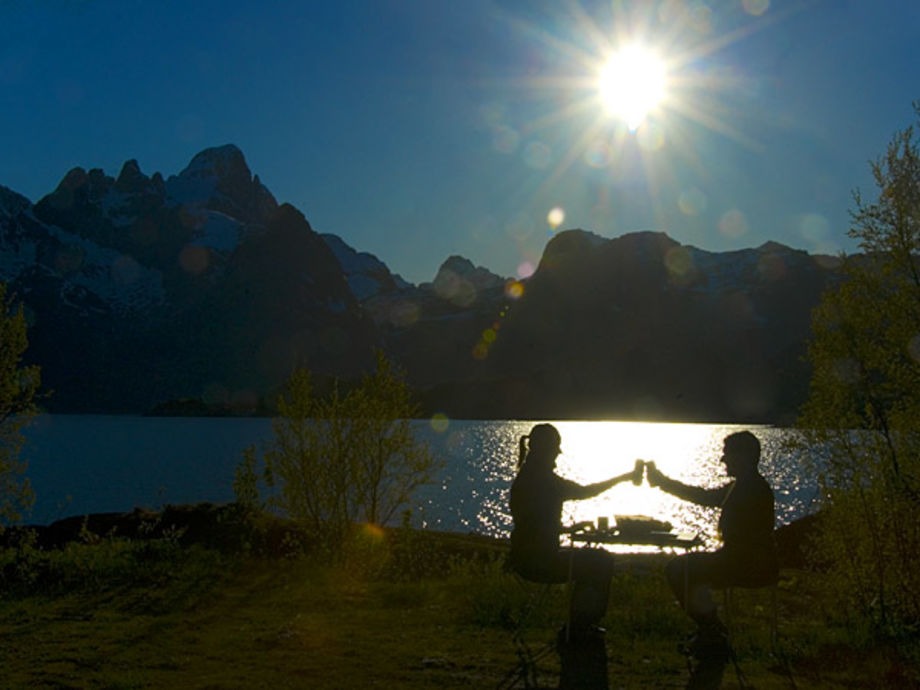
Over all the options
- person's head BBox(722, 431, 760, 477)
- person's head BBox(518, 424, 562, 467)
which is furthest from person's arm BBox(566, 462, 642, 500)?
person's head BBox(722, 431, 760, 477)

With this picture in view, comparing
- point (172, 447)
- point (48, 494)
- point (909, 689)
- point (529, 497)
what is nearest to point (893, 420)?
point (909, 689)

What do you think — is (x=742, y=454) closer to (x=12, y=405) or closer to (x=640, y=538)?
(x=640, y=538)

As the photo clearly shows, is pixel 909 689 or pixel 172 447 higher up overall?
pixel 172 447

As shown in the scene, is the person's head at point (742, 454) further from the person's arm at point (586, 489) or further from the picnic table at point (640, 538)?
the person's arm at point (586, 489)

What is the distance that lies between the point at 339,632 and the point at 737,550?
3.90m

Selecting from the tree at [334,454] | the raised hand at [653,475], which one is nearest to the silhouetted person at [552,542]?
the raised hand at [653,475]

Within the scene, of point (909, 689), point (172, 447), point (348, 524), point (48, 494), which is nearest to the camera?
point (909, 689)

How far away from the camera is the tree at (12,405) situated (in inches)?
409

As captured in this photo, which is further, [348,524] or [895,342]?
[348,524]

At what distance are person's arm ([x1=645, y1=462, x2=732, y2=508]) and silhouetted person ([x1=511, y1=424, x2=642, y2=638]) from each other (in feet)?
2.38

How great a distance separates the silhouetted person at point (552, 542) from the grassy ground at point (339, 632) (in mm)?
474

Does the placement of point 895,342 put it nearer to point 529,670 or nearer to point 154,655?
point 529,670

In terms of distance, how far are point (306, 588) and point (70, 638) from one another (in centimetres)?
331

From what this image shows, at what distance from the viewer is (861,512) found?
7.96 metres
